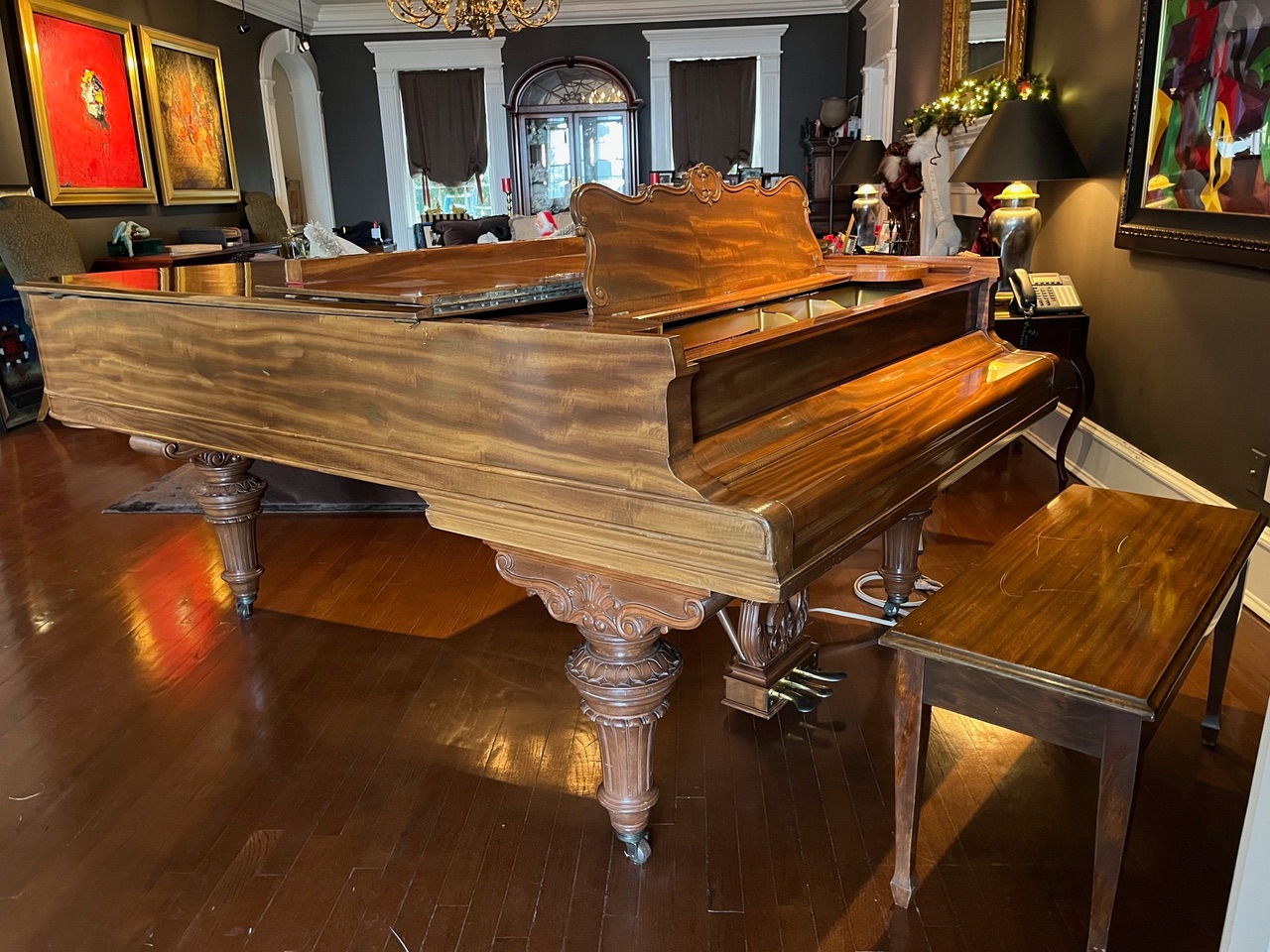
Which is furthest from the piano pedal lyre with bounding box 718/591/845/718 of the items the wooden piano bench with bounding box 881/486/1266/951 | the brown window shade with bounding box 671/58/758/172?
the brown window shade with bounding box 671/58/758/172

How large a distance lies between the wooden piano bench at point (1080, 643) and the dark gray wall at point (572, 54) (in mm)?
9223

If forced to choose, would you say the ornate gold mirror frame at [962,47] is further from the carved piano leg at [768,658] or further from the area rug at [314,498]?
the carved piano leg at [768,658]

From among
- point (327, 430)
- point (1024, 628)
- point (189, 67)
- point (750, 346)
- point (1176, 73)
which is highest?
point (189, 67)

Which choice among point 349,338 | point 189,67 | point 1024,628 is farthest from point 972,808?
point 189,67

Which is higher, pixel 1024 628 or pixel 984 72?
pixel 984 72

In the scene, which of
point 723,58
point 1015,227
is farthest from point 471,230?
point 1015,227

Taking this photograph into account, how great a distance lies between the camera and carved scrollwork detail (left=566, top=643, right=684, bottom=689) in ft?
4.92

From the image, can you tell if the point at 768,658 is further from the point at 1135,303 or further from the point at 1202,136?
the point at 1135,303

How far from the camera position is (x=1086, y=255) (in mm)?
3895

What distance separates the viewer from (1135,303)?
346 centimetres

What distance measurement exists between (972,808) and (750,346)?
104 centimetres

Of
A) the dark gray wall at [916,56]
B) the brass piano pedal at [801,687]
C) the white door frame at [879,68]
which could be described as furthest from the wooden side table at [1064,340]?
the white door frame at [879,68]

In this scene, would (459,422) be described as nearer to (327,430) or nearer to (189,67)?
(327,430)

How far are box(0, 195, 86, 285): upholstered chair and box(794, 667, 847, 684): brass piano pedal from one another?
480cm
